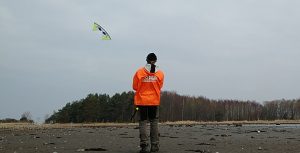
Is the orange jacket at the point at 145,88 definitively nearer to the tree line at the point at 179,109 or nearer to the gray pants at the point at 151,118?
the gray pants at the point at 151,118

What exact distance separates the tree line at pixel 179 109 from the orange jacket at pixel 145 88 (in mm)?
99645

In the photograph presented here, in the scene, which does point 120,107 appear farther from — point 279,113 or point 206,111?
point 279,113

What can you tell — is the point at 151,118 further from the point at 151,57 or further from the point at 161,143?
the point at 161,143

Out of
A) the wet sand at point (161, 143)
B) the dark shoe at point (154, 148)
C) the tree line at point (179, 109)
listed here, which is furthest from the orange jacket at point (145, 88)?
the tree line at point (179, 109)

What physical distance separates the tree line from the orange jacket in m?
99.6

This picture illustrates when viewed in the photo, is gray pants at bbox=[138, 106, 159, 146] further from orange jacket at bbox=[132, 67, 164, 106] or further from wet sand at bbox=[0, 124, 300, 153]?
wet sand at bbox=[0, 124, 300, 153]

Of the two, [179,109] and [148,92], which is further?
[179,109]

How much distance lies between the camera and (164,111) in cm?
13400

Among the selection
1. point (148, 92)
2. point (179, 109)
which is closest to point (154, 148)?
point (148, 92)

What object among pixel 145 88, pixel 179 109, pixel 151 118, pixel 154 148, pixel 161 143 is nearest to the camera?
pixel 154 148

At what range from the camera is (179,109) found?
14000 cm

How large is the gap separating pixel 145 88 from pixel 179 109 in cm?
13084

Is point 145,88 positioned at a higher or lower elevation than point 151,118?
higher

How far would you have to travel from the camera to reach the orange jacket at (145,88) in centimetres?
995
